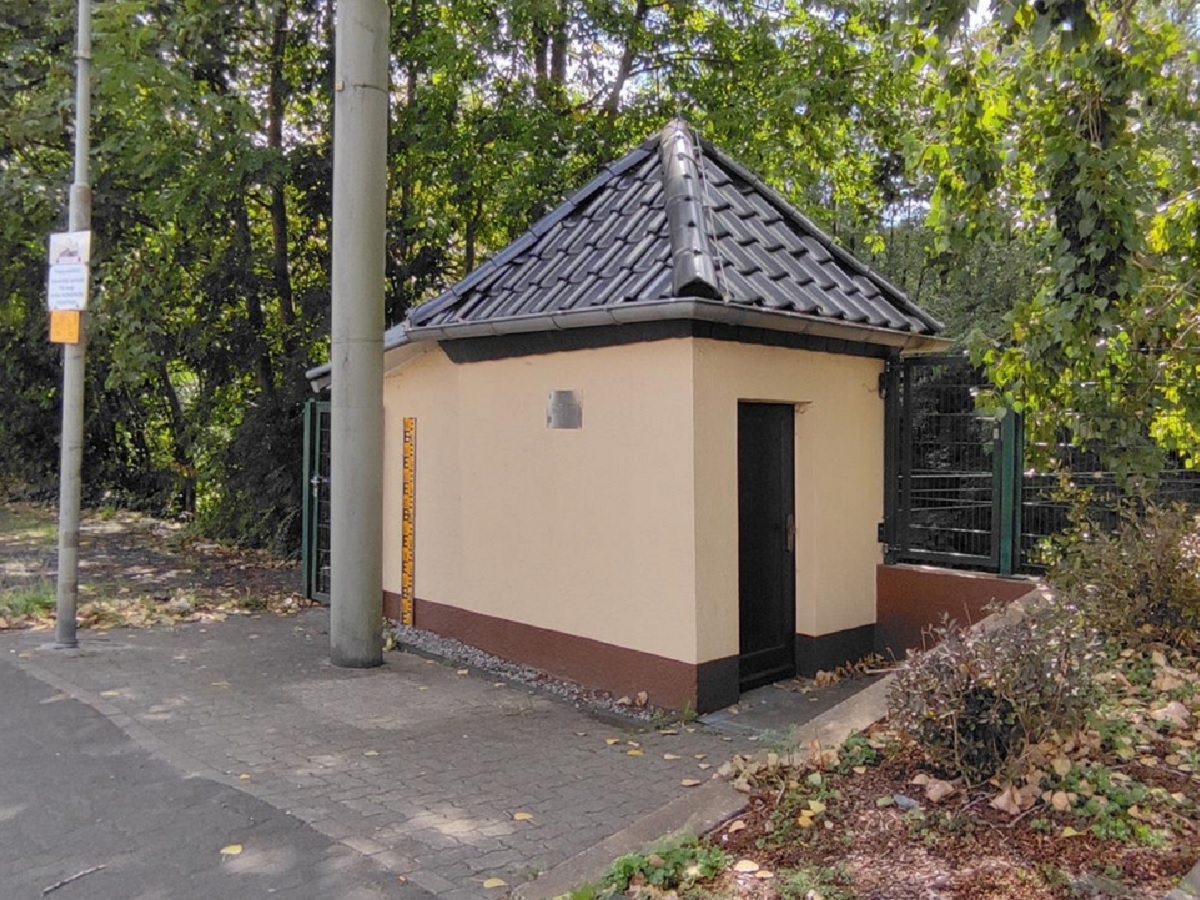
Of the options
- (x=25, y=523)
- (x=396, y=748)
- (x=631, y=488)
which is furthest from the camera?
(x=25, y=523)

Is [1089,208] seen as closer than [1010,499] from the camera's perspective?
Yes

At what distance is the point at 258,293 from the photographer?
13562mm

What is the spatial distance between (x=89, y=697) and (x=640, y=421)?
13.1ft

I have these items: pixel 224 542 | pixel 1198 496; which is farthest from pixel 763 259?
pixel 224 542

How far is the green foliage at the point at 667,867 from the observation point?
348 cm

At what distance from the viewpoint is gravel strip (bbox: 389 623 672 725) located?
21.2ft

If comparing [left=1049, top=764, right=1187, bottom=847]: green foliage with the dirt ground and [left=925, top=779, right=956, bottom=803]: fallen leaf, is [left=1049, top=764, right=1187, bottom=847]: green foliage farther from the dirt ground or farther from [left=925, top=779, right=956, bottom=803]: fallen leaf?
the dirt ground

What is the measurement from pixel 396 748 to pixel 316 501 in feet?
15.2

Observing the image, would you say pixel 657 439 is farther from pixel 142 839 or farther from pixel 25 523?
pixel 25 523

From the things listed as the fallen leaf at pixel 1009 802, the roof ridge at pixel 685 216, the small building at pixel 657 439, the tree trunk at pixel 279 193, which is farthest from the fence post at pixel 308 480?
the fallen leaf at pixel 1009 802

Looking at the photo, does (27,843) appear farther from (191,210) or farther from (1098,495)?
(191,210)

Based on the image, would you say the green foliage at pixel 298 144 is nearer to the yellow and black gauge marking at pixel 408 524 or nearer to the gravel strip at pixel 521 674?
the yellow and black gauge marking at pixel 408 524

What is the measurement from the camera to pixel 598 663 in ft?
22.6

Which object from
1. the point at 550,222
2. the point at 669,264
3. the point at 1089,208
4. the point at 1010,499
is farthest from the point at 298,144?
the point at 1089,208
